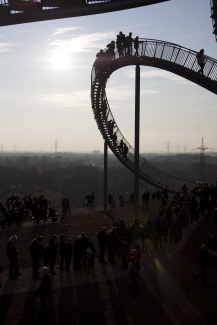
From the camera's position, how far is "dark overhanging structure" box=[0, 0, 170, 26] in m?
17.2

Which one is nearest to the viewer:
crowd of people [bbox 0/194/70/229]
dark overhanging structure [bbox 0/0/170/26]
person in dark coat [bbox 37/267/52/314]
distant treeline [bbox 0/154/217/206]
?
person in dark coat [bbox 37/267/52/314]

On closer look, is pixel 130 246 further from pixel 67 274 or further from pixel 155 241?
pixel 67 274

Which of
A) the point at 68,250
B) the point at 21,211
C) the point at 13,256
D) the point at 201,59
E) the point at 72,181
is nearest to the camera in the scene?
the point at 13,256

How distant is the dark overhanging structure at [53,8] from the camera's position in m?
17.2

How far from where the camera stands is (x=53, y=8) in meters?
17.7

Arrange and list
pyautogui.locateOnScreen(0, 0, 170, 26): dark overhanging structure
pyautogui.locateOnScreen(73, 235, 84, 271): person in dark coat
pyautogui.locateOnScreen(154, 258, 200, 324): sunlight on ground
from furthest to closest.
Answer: pyautogui.locateOnScreen(0, 0, 170, 26): dark overhanging structure
pyautogui.locateOnScreen(73, 235, 84, 271): person in dark coat
pyautogui.locateOnScreen(154, 258, 200, 324): sunlight on ground

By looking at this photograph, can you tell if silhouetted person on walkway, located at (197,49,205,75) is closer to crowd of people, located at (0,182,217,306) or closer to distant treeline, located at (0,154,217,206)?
crowd of people, located at (0,182,217,306)

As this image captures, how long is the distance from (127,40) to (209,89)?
6.15 m

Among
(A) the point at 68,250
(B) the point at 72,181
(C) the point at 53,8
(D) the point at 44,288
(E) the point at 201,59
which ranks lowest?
(B) the point at 72,181

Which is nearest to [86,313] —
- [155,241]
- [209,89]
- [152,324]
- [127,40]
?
[152,324]

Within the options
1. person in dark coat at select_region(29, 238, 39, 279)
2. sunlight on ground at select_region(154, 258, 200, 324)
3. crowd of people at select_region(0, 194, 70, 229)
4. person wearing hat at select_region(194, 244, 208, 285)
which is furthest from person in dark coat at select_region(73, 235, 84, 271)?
crowd of people at select_region(0, 194, 70, 229)

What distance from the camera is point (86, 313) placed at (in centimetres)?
938

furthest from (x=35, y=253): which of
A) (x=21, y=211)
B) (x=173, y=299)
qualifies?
(x=21, y=211)

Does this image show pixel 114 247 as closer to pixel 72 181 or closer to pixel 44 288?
pixel 44 288
